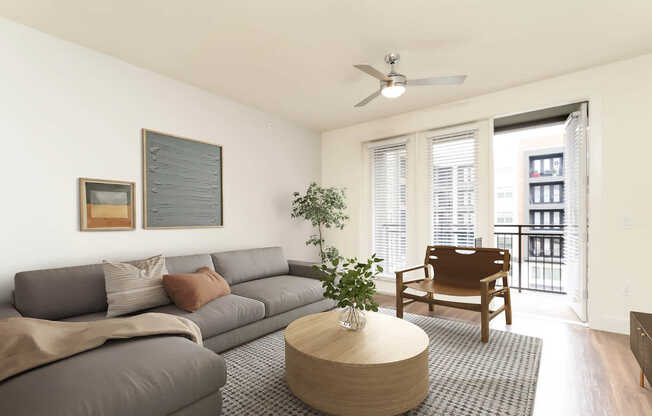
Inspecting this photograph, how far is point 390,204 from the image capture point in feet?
16.1

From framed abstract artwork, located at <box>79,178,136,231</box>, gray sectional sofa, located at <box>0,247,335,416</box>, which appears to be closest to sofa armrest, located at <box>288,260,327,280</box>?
gray sectional sofa, located at <box>0,247,335,416</box>

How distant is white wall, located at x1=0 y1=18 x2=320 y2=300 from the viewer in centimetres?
244

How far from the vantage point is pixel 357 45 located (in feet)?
9.12

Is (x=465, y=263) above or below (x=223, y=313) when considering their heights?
above

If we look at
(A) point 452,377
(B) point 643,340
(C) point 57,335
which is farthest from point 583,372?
(C) point 57,335

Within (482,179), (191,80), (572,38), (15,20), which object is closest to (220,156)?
(191,80)

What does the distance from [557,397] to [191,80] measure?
4.28 meters

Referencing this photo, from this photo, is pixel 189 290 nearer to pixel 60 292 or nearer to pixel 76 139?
pixel 60 292

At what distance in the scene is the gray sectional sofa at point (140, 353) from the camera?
4.26ft

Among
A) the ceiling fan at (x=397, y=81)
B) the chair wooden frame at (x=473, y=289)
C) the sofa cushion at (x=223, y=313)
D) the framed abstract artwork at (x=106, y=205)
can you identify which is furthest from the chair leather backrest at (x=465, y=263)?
the framed abstract artwork at (x=106, y=205)

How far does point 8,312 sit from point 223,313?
4.47 feet

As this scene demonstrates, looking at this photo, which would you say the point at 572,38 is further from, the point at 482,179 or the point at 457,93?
the point at 482,179

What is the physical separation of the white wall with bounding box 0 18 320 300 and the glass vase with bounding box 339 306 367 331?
2.19m

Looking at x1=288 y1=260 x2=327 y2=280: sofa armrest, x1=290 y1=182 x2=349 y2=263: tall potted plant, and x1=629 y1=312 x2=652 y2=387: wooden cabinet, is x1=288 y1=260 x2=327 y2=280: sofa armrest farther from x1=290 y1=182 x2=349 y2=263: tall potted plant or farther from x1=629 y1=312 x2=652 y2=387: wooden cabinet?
x1=629 y1=312 x2=652 y2=387: wooden cabinet
